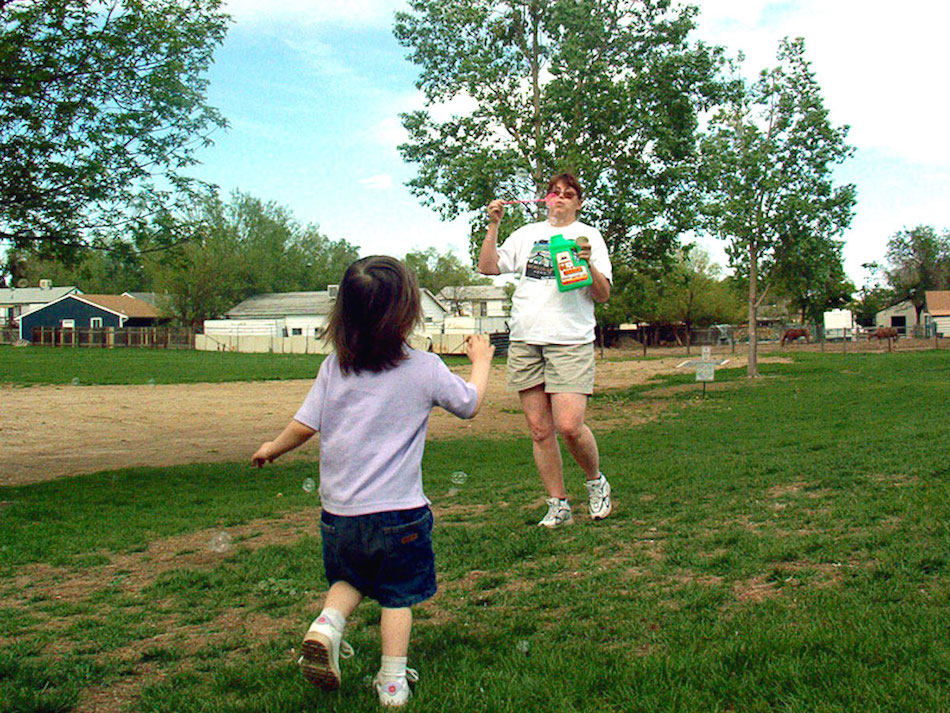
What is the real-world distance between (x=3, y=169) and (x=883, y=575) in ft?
22.9

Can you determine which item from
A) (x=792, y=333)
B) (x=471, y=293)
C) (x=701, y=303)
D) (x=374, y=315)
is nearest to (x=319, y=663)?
(x=374, y=315)

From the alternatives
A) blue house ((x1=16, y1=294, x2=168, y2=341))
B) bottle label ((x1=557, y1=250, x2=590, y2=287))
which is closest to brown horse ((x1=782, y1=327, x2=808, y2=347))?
blue house ((x1=16, y1=294, x2=168, y2=341))

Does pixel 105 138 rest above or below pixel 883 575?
above

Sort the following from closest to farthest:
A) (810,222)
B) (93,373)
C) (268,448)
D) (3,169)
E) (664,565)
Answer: (268,448)
(664,565)
(3,169)
(810,222)
(93,373)

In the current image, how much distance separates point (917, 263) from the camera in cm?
8738

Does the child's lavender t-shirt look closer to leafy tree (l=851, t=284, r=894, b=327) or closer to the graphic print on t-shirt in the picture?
the graphic print on t-shirt

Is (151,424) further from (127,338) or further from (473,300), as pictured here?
(473,300)

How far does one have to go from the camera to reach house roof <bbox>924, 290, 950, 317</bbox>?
74.1m

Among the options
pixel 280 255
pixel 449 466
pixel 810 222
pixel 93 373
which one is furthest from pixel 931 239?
pixel 449 466

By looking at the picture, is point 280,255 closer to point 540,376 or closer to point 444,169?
point 444,169

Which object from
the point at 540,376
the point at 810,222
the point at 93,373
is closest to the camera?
the point at 540,376

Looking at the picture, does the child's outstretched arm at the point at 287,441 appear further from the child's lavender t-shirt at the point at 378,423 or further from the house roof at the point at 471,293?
the house roof at the point at 471,293

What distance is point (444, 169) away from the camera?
55.5ft

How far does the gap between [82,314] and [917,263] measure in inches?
3073
